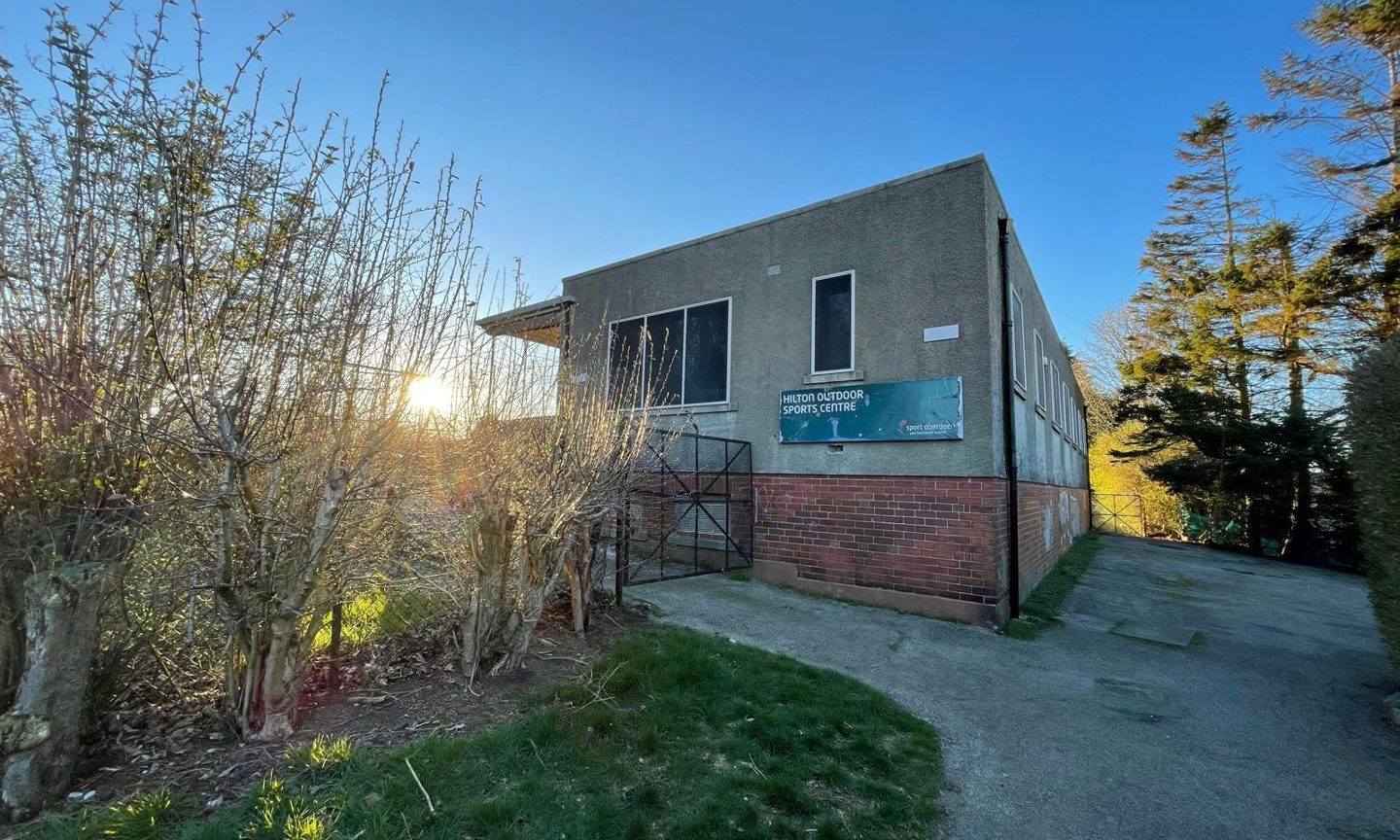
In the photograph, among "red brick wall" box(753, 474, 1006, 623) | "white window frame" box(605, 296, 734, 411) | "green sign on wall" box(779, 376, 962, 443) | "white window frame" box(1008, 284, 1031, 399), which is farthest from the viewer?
"white window frame" box(605, 296, 734, 411)

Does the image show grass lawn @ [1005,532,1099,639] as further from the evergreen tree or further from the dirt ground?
Answer: the evergreen tree

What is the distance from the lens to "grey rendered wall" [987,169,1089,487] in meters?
6.71

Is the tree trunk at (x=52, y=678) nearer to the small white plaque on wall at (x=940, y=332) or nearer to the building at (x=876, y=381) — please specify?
the building at (x=876, y=381)

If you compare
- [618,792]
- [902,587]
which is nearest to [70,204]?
[618,792]

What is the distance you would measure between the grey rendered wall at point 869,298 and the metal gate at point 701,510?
36 cm

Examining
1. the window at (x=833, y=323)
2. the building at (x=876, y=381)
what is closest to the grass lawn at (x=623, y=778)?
the building at (x=876, y=381)

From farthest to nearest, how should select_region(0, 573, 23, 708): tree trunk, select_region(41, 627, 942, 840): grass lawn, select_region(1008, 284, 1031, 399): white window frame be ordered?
select_region(1008, 284, 1031, 399): white window frame
select_region(0, 573, 23, 708): tree trunk
select_region(41, 627, 942, 840): grass lawn

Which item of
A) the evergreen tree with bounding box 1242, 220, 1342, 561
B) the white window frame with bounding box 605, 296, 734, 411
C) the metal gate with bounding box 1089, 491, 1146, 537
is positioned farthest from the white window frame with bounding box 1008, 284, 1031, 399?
the metal gate with bounding box 1089, 491, 1146, 537

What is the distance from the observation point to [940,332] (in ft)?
21.0

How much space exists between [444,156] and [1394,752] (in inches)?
265

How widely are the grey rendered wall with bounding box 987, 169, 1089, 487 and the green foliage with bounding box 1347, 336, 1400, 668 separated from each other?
2.59 meters

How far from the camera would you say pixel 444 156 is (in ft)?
10.8

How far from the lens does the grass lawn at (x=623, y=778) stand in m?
2.14

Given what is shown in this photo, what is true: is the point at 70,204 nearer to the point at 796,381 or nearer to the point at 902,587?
the point at 796,381
